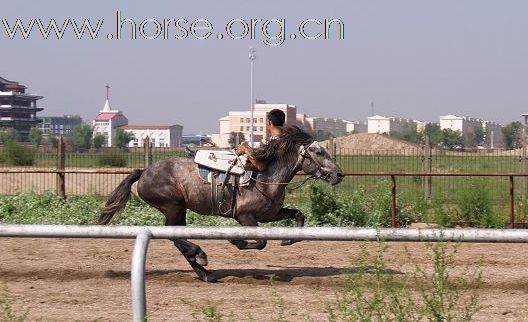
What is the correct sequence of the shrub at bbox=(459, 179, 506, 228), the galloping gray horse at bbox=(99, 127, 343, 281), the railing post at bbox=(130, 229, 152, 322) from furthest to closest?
the shrub at bbox=(459, 179, 506, 228) < the galloping gray horse at bbox=(99, 127, 343, 281) < the railing post at bbox=(130, 229, 152, 322)

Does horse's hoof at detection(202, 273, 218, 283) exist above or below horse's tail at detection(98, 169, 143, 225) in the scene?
below

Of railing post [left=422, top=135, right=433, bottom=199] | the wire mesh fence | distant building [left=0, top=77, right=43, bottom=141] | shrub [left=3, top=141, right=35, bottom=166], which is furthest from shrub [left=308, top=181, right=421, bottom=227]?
distant building [left=0, top=77, right=43, bottom=141]

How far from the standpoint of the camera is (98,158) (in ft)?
97.8

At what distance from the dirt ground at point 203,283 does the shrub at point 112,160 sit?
15610 millimetres

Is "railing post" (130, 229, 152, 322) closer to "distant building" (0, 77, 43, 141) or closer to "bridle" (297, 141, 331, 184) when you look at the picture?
"bridle" (297, 141, 331, 184)

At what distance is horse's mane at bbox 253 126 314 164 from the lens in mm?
9977

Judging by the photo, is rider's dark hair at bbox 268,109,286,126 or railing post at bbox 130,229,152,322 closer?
railing post at bbox 130,229,152,322

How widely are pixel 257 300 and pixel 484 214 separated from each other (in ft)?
32.0

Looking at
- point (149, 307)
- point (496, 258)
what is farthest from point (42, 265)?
point (496, 258)

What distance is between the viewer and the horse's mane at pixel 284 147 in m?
9.98

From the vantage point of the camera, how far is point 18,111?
173 m

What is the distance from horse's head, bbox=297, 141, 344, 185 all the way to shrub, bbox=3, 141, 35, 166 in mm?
25879

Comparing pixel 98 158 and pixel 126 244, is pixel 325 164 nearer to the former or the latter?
pixel 126 244

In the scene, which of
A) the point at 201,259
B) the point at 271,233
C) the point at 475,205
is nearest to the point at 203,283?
the point at 201,259
